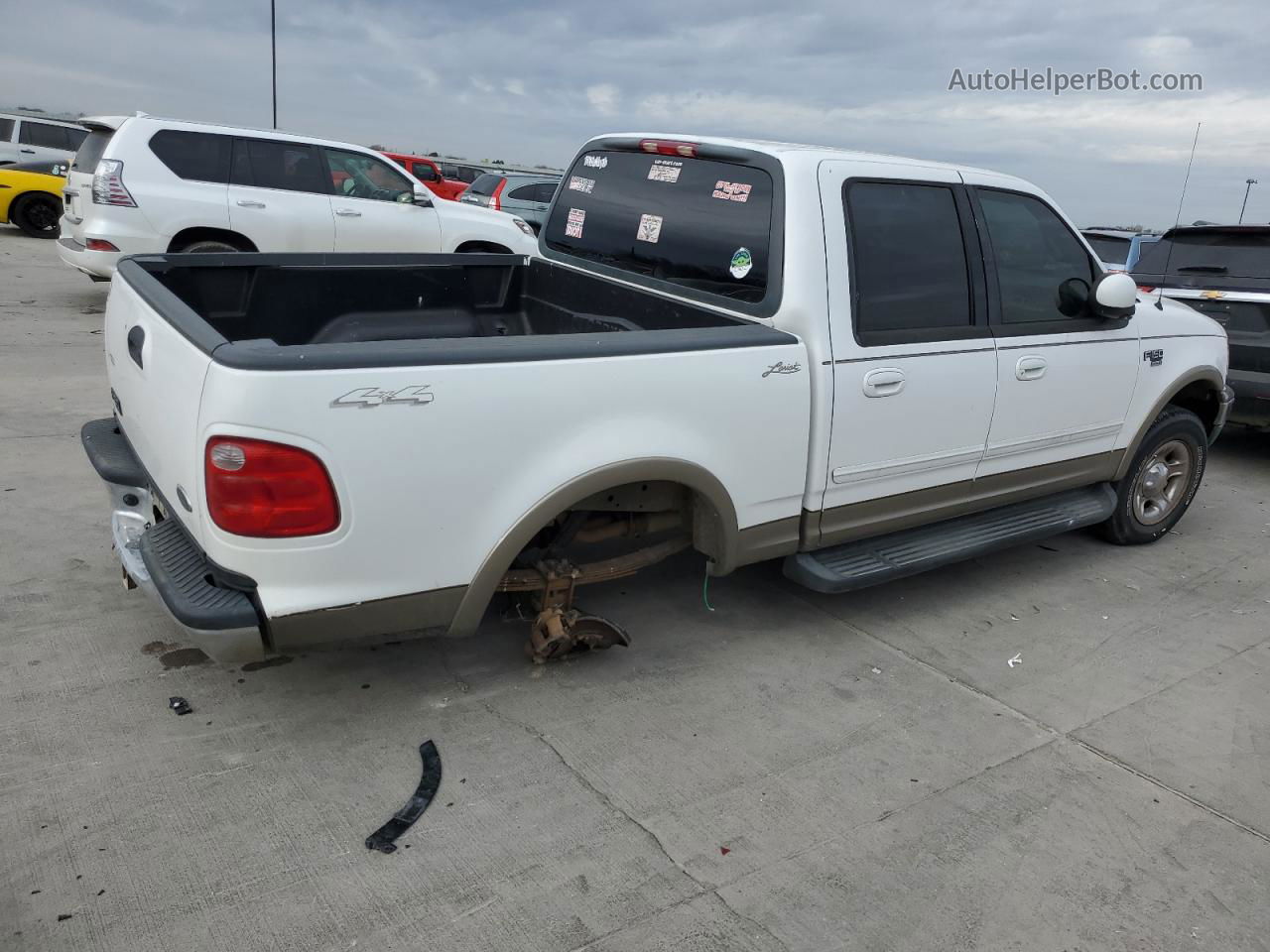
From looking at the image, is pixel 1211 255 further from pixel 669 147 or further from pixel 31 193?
pixel 31 193

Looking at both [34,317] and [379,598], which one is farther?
[34,317]

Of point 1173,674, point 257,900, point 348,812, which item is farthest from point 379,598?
point 1173,674

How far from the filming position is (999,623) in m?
4.21

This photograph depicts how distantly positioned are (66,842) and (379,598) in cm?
98

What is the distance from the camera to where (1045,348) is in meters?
4.15

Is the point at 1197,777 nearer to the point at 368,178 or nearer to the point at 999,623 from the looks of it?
the point at 999,623

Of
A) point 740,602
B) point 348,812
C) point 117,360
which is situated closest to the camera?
point 348,812

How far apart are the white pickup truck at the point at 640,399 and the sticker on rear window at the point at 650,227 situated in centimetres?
2

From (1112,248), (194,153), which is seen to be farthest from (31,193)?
(1112,248)

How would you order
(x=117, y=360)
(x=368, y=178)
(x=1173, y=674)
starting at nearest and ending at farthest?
(x=117, y=360), (x=1173, y=674), (x=368, y=178)

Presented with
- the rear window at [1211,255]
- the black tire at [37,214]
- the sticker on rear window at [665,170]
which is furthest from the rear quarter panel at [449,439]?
the black tire at [37,214]

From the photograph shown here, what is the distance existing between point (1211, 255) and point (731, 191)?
506 centimetres

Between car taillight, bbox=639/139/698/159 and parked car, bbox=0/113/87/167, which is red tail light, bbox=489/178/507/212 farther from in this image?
car taillight, bbox=639/139/698/159

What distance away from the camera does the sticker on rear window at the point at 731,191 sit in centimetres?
363
